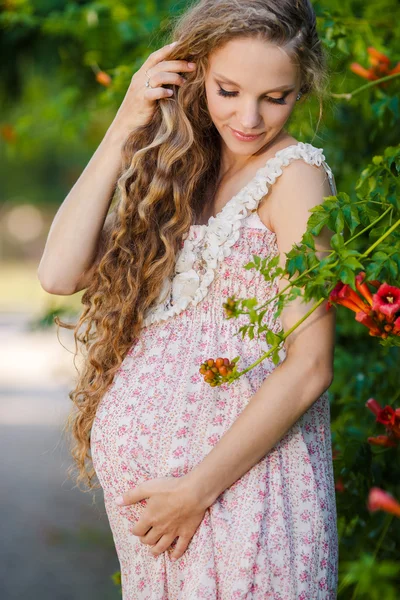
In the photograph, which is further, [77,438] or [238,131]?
[77,438]

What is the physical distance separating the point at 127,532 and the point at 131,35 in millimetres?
2425

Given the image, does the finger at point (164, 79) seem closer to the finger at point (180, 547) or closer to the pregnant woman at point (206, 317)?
the pregnant woman at point (206, 317)

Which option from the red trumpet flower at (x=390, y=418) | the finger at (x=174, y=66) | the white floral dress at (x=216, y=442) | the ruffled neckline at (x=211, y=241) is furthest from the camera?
the red trumpet flower at (x=390, y=418)

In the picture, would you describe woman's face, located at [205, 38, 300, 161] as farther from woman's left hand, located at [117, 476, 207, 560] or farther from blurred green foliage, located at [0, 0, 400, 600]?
woman's left hand, located at [117, 476, 207, 560]

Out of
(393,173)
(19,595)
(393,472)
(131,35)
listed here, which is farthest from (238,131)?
(19,595)

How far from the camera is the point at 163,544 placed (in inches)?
71.8

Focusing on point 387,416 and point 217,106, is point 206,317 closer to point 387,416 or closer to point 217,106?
point 217,106

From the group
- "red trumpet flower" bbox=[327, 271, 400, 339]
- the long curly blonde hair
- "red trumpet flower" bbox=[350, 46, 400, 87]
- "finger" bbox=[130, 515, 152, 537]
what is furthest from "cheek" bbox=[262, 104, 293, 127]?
"finger" bbox=[130, 515, 152, 537]

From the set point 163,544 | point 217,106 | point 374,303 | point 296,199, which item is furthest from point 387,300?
point 163,544

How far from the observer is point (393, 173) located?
1879 mm

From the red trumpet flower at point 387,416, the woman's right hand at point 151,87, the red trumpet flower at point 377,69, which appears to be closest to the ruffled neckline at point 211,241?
the woman's right hand at point 151,87

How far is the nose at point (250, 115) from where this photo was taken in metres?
1.81

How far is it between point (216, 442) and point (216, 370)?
0.24 metres

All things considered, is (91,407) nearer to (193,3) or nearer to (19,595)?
(193,3)
